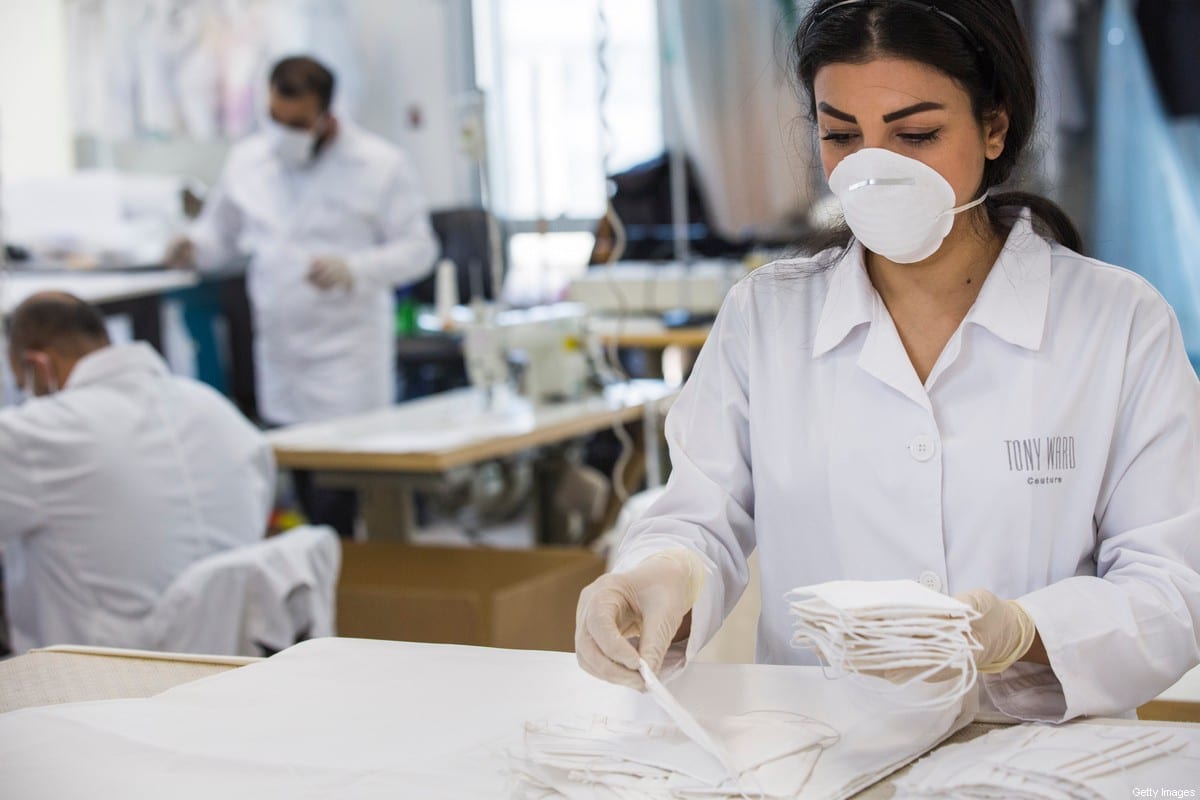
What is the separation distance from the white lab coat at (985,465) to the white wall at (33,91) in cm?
474

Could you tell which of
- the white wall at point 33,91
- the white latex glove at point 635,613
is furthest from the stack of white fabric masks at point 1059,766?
the white wall at point 33,91

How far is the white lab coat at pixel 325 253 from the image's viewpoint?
420cm

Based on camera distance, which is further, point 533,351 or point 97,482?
point 533,351

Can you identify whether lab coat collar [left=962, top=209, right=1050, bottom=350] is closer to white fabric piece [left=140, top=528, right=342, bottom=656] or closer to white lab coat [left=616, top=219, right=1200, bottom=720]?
white lab coat [left=616, top=219, right=1200, bottom=720]

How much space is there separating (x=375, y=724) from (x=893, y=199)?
2.26 feet

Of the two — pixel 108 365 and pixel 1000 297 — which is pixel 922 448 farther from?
pixel 108 365

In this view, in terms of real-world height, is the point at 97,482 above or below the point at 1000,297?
below

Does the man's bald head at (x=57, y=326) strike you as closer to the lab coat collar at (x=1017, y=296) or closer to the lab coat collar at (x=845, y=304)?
the lab coat collar at (x=845, y=304)

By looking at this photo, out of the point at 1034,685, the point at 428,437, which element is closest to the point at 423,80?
the point at 428,437

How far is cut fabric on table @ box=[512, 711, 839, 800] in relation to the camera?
3.37 feet

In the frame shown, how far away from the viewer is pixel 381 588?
9.73 ft

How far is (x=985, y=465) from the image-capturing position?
4.34 ft

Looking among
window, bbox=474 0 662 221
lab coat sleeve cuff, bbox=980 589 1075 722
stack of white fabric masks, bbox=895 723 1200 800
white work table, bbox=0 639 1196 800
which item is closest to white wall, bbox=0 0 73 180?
window, bbox=474 0 662 221

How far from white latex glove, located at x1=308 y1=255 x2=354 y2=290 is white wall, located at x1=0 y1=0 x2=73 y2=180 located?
2168 mm
